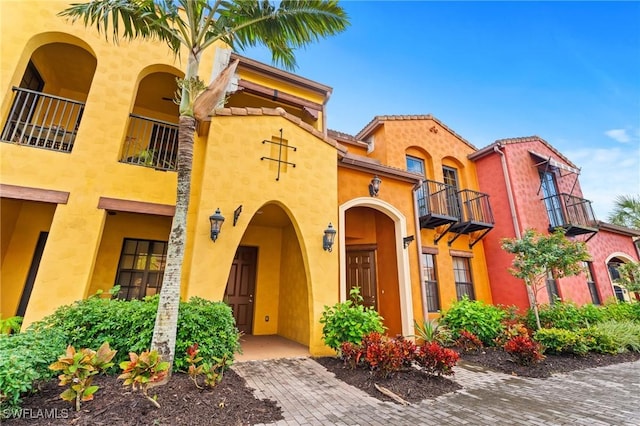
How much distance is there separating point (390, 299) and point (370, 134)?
23.9 ft

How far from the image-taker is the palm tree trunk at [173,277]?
359 centimetres

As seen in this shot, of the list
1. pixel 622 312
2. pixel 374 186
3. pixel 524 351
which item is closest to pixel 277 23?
pixel 374 186

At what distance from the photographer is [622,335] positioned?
756 centimetres

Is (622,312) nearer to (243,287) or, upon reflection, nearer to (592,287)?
(592,287)

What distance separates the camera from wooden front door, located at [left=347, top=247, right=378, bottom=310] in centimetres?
866

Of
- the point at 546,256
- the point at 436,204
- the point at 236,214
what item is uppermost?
the point at 436,204

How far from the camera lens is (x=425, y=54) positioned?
11.3m

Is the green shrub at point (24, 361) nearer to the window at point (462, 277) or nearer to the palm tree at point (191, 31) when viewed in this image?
the palm tree at point (191, 31)

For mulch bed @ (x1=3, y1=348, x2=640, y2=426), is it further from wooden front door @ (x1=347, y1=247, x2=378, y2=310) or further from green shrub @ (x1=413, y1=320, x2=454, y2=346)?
wooden front door @ (x1=347, y1=247, x2=378, y2=310)

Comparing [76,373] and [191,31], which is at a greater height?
[191,31]

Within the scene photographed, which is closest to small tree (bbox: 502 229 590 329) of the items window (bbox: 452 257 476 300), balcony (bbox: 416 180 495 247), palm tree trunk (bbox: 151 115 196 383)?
balcony (bbox: 416 180 495 247)

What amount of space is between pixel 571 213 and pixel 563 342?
8177 mm

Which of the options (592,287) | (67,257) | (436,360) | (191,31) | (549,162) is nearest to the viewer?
(191,31)

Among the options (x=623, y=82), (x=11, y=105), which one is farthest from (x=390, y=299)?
(x=623, y=82)
